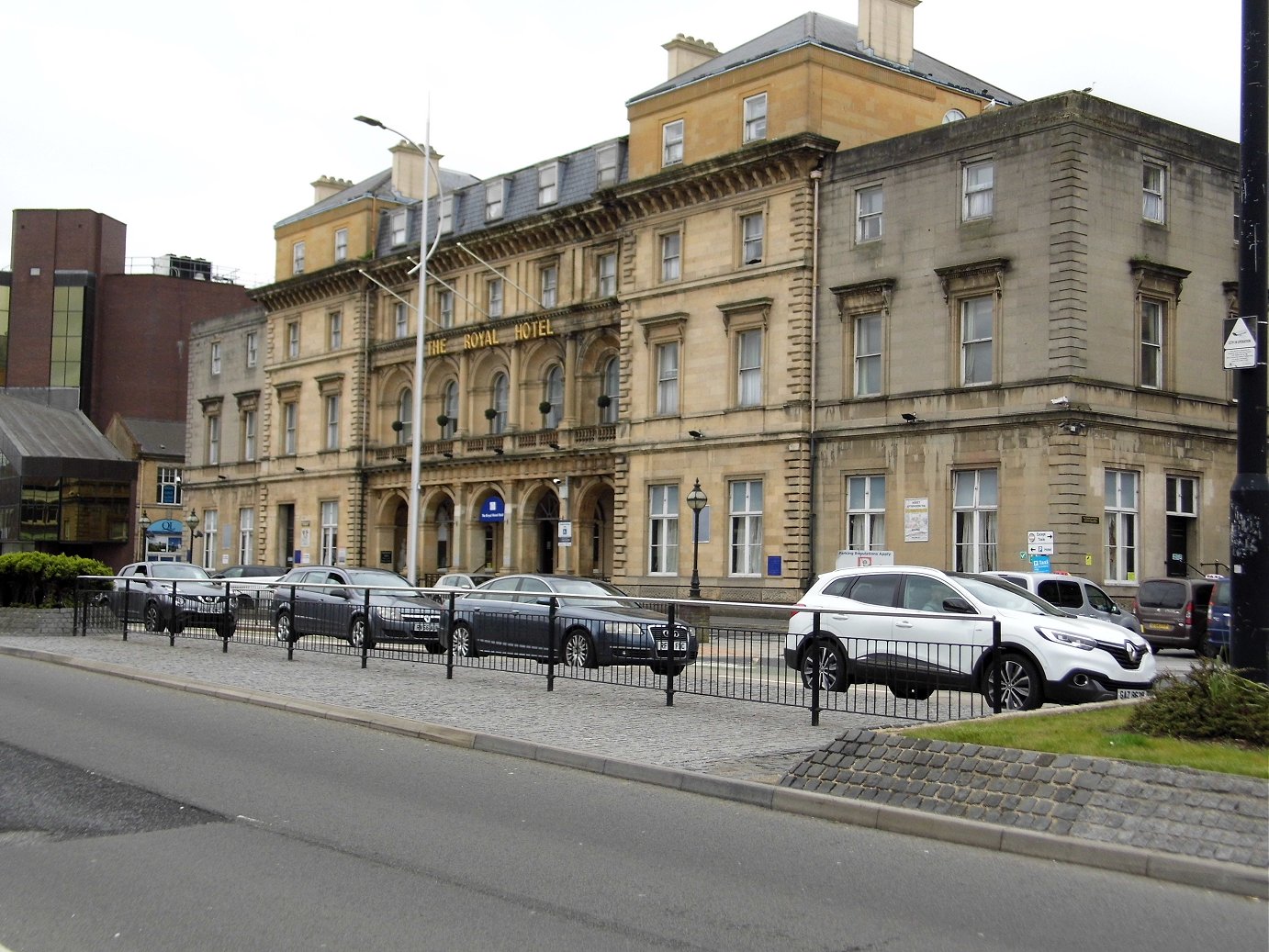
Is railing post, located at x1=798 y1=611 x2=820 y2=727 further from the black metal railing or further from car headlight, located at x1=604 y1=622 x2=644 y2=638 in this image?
car headlight, located at x1=604 y1=622 x2=644 y2=638

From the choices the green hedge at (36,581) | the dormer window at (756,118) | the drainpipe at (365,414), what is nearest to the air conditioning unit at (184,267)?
the drainpipe at (365,414)

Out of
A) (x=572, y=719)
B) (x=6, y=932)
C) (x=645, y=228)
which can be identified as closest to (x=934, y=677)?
(x=572, y=719)

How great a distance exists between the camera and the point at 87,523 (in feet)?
270

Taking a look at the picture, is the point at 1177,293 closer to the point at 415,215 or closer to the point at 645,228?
the point at 645,228

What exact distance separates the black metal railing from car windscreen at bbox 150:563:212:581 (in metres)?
5.42

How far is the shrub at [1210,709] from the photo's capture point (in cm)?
1045

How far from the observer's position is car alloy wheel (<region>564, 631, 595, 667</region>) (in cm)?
1886

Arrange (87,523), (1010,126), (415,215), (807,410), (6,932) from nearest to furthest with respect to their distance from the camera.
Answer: (6,932)
(1010,126)
(807,410)
(415,215)
(87,523)

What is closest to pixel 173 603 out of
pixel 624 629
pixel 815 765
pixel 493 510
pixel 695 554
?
pixel 624 629

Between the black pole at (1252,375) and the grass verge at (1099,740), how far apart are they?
47.5 inches

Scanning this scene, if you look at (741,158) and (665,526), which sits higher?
(741,158)

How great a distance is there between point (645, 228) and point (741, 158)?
16.9ft

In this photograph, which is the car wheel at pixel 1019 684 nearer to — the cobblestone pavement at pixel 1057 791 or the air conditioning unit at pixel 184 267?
the cobblestone pavement at pixel 1057 791

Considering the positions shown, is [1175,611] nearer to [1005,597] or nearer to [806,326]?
[806,326]
